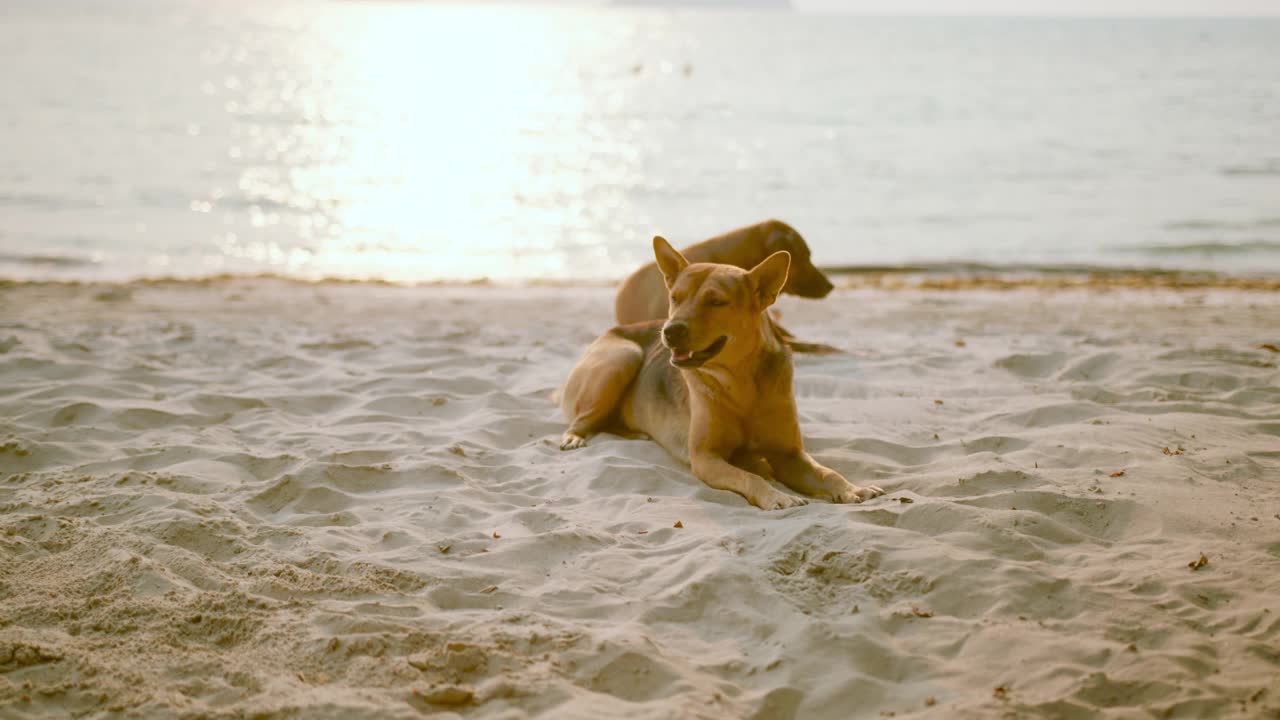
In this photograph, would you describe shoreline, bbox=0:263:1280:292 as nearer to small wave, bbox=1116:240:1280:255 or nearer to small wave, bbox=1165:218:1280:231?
small wave, bbox=1116:240:1280:255

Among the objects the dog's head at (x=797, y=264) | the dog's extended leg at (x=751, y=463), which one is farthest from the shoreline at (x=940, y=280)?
the dog's extended leg at (x=751, y=463)

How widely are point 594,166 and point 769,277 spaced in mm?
24431

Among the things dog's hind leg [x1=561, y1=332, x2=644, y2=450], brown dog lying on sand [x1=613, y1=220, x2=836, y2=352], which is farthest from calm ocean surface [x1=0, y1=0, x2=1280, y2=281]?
dog's hind leg [x1=561, y1=332, x2=644, y2=450]

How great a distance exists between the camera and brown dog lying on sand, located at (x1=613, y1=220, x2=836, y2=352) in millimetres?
8227

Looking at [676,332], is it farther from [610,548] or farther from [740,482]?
[610,548]

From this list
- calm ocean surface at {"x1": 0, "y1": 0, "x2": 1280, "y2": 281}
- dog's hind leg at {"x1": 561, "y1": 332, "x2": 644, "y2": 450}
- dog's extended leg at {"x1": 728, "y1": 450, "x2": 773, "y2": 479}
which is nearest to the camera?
dog's extended leg at {"x1": 728, "y1": 450, "x2": 773, "y2": 479}

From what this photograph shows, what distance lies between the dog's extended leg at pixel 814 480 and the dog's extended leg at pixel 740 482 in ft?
0.50

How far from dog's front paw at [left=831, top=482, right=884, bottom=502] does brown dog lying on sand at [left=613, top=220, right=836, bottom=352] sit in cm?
268

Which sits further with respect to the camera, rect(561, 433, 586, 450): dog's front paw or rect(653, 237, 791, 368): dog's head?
rect(561, 433, 586, 450): dog's front paw

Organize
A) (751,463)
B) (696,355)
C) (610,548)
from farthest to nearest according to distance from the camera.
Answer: (751,463) → (696,355) → (610,548)

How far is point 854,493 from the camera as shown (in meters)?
5.23

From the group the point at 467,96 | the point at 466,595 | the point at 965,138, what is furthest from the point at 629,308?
the point at 467,96

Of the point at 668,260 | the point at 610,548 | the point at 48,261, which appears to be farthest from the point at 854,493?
the point at 48,261

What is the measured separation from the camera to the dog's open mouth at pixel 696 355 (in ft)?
17.0
